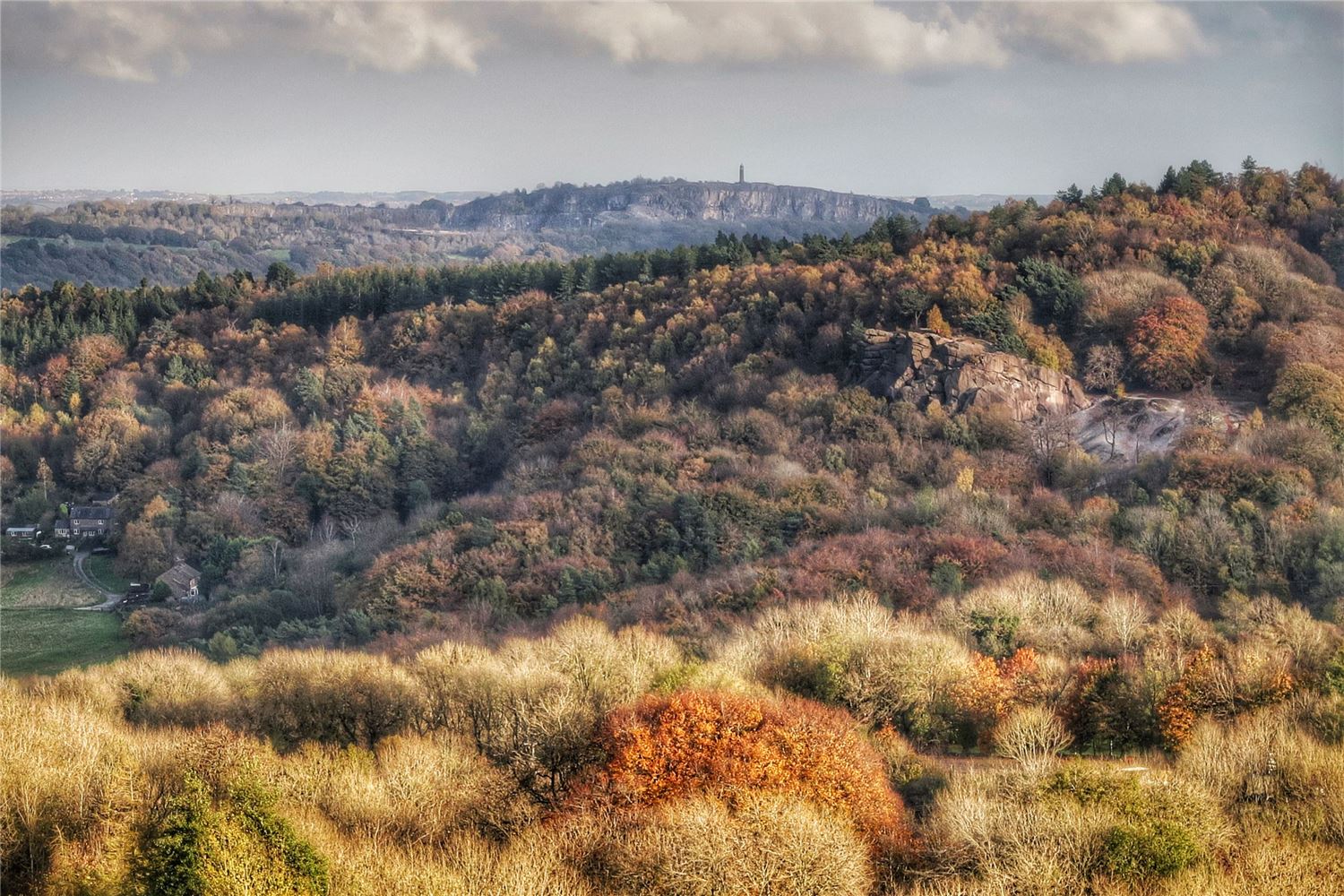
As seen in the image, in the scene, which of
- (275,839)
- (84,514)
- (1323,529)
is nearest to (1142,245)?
(1323,529)

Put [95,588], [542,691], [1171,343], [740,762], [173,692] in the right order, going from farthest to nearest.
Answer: [95,588] < [1171,343] < [173,692] < [542,691] < [740,762]

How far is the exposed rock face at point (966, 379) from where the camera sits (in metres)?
60.5

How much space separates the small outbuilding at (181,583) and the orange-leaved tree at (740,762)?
167 ft

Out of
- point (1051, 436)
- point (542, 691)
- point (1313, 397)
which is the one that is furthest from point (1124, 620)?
point (1313, 397)

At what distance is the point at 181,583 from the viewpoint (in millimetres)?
69000

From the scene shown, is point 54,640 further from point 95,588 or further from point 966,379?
point 966,379

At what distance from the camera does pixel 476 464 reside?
8194 centimetres

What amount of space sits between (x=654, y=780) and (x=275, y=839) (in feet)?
28.8

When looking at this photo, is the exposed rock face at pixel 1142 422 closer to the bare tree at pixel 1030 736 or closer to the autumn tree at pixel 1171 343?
the autumn tree at pixel 1171 343

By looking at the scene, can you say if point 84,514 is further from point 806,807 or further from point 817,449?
point 806,807

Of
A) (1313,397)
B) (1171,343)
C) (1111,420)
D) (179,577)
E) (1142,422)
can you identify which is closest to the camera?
(1313,397)

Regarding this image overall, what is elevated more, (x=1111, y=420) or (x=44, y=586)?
(x=1111, y=420)

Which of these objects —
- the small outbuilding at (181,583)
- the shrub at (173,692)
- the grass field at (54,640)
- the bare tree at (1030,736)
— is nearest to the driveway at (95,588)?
the grass field at (54,640)

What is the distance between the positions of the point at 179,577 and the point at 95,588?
25.6 feet
